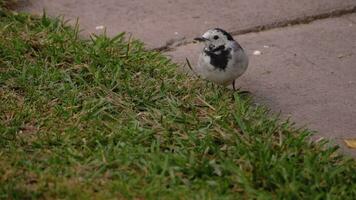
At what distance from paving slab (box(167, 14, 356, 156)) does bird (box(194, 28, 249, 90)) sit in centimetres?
33

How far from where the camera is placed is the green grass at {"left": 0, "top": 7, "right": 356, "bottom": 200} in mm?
3643

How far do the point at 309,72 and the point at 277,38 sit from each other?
64cm

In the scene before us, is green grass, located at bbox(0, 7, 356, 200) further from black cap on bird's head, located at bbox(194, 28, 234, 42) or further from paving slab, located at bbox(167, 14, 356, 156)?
black cap on bird's head, located at bbox(194, 28, 234, 42)

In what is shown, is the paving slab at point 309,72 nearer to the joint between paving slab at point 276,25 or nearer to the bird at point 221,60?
the joint between paving slab at point 276,25

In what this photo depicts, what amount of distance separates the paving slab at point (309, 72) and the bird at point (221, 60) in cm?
33

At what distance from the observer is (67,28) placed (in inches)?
223

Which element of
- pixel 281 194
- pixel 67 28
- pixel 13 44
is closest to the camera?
pixel 281 194

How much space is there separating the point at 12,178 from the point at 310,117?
1.95 m

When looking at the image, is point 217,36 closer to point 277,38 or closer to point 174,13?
point 277,38

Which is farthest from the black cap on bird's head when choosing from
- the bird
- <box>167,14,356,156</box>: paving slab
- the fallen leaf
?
the fallen leaf

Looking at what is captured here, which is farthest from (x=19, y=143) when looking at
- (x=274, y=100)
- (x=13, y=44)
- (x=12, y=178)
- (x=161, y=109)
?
(x=274, y=100)

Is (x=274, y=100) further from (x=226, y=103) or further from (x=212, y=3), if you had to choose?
(x=212, y=3)

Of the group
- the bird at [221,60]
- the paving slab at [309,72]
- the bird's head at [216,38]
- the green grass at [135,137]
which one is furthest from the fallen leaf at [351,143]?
the bird's head at [216,38]

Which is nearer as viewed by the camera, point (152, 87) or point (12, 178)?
point (12, 178)
